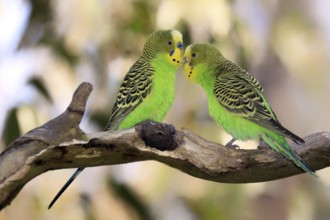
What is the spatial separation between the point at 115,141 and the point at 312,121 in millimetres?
5838

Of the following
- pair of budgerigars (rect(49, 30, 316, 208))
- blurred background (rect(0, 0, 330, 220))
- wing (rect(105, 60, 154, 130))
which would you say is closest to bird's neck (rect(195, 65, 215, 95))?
pair of budgerigars (rect(49, 30, 316, 208))

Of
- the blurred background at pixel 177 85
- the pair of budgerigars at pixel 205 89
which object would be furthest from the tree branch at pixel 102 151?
the blurred background at pixel 177 85

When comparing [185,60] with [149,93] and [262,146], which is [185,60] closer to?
[149,93]

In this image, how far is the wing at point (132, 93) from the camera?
9.91 ft

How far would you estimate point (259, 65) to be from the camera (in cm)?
791

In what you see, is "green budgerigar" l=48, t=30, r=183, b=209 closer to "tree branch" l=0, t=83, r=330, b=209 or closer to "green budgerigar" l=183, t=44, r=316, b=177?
"green budgerigar" l=183, t=44, r=316, b=177

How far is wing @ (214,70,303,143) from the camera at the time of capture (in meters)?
2.73

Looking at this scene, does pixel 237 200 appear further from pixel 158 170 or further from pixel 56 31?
pixel 56 31

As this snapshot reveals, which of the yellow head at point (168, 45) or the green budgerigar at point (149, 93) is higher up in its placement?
the yellow head at point (168, 45)

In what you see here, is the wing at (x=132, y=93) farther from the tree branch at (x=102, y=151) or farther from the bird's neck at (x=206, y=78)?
the tree branch at (x=102, y=151)

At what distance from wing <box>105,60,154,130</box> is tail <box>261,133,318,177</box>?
2.00 feet

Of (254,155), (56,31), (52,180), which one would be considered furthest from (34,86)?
(254,155)

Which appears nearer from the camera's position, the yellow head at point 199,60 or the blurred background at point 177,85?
the yellow head at point 199,60

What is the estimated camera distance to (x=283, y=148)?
264cm
